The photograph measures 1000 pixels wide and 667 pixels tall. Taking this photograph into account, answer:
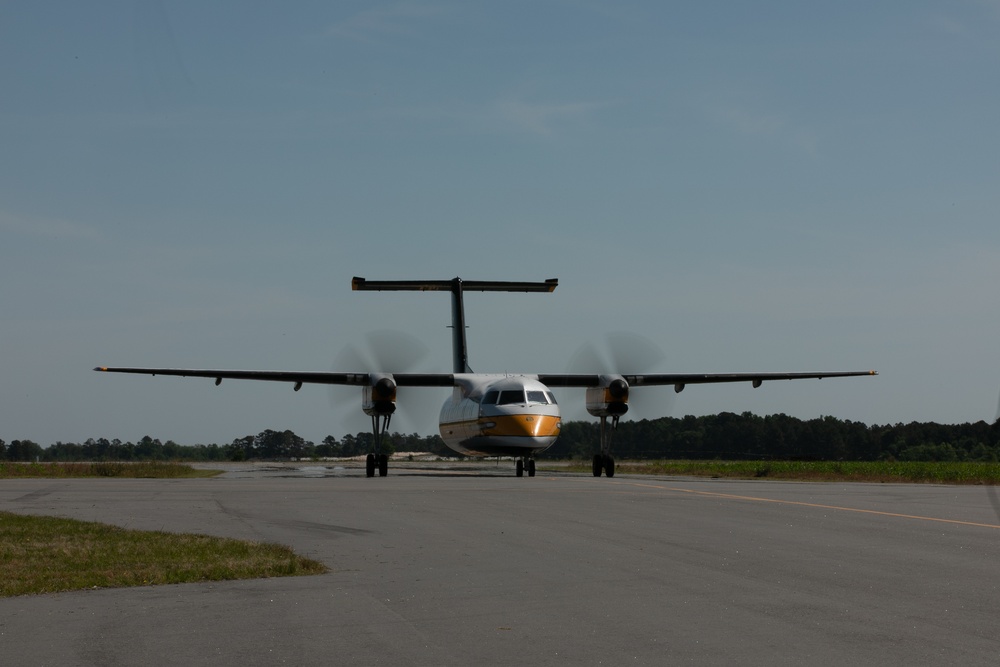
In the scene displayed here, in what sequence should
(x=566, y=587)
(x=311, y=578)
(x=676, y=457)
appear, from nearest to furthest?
(x=566, y=587) → (x=311, y=578) → (x=676, y=457)

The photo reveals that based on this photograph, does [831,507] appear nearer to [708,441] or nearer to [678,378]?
[678,378]

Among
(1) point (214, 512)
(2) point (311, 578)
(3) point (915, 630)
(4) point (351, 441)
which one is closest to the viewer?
(3) point (915, 630)

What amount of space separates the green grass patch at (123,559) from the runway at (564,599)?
0.47m

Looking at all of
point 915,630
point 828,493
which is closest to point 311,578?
point 915,630

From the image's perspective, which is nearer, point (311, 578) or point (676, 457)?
point (311, 578)

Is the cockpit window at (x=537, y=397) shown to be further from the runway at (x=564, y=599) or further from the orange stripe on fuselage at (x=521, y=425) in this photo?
the runway at (x=564, y=599)

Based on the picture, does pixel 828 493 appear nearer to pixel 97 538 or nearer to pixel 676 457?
pixel 97 538

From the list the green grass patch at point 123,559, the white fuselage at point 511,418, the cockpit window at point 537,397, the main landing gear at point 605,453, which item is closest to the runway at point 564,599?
the green grass patch at point 123,559

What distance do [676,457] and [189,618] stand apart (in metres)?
88.4

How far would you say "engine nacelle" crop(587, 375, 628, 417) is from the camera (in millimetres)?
40812

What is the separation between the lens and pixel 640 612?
28.3 feet

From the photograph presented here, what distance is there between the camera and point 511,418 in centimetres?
3747

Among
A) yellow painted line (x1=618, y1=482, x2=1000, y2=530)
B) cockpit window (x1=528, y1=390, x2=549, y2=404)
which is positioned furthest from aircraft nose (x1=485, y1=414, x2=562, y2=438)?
yellow painted line (x1=618, y1=482, x2=1000, y2=530)

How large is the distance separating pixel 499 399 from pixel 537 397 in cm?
136
